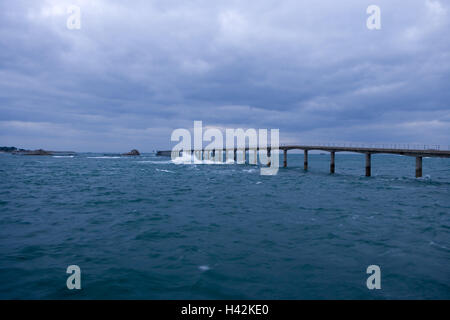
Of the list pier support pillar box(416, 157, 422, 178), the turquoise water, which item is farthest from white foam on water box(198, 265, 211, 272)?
pier support pillar box(416, 157, 422, 178)

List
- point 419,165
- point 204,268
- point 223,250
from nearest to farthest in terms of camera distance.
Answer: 1. point 204,268
2. point 223,250
3. point 419,165

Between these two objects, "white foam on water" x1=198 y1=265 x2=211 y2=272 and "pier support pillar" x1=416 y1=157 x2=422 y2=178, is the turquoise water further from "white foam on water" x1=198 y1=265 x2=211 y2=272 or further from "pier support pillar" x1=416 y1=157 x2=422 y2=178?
"pier support pillar" x1=416 y1=157 x2=422 y2=178

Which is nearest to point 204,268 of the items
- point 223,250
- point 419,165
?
point 223,250

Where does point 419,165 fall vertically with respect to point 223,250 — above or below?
above

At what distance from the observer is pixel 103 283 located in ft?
26.2

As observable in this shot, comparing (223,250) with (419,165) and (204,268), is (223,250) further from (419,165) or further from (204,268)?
(419,165)

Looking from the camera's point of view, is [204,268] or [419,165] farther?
[419,165]

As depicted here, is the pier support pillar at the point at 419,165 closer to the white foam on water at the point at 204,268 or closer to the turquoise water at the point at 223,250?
the turquoise water at the point at 223,250

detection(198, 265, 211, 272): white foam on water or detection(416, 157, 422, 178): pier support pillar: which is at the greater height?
Answer: detection(416, 157, 422, 178): pier support pillar

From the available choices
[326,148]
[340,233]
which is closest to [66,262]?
[340,233]

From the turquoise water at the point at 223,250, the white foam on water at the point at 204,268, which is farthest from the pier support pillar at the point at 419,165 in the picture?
the white foam on water at the point at 204,268

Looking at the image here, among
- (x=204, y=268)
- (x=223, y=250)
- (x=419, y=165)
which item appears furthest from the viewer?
(x=419, y=165)

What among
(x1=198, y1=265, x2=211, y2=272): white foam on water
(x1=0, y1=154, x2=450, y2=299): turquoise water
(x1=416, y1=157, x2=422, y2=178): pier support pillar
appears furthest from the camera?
(x1=416, y1=157, x2=422, y2=178): pier support pillar
